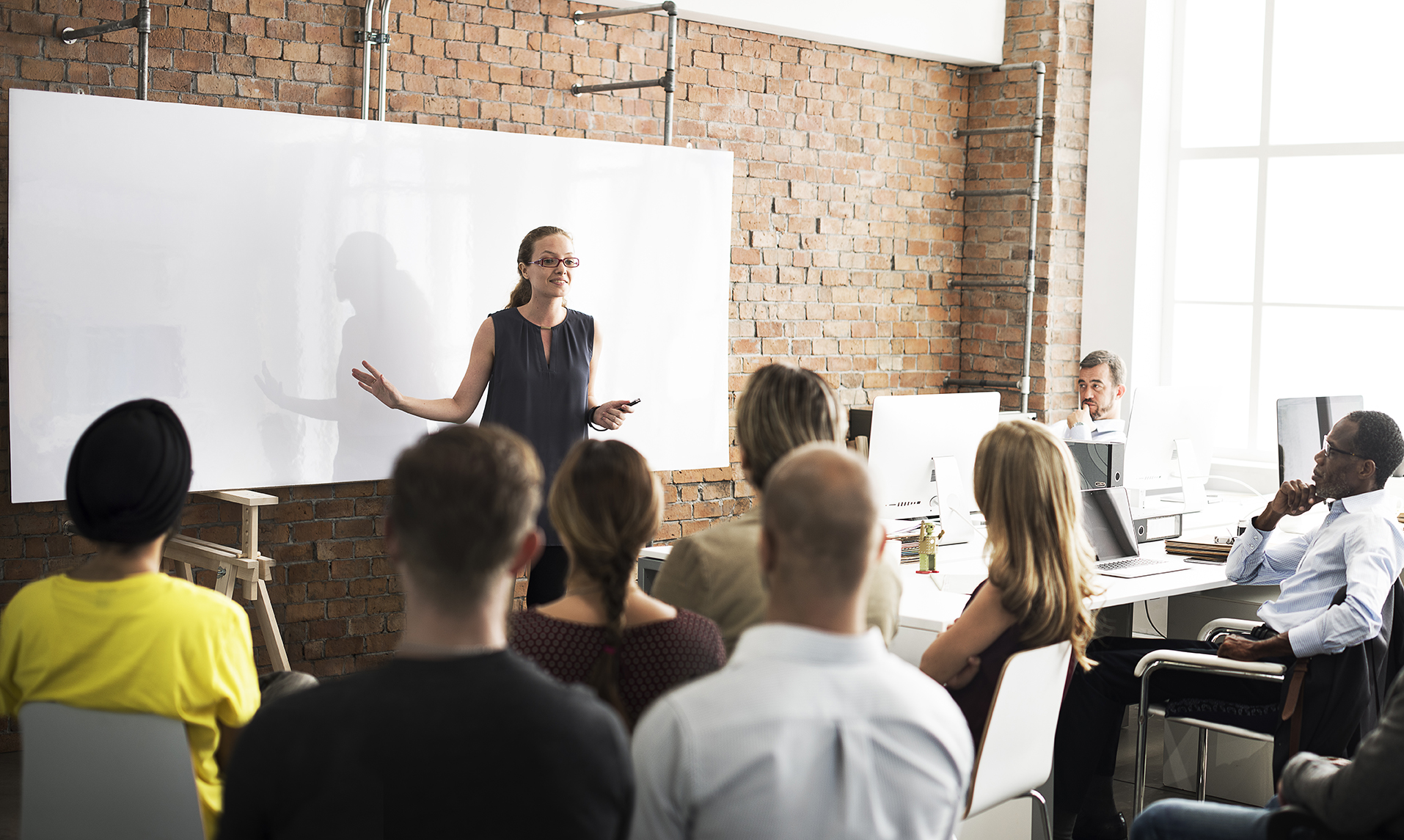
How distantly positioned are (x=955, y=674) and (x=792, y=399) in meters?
0.70

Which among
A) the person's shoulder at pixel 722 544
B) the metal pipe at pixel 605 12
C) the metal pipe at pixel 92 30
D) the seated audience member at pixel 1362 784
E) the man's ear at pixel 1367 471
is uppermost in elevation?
the metal pipe at pixel 605 12

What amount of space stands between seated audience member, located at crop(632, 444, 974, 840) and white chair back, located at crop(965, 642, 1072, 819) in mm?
1078

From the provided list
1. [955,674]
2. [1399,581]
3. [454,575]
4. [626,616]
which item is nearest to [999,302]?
[1399,581]

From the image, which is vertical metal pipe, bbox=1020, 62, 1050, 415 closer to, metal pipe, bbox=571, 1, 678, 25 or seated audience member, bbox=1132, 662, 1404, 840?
metal pipe, bbox=571, 1, 678, 25

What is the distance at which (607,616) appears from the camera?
6.07 feet

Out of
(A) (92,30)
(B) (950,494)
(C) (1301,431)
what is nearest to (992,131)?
(C) (1301,431)

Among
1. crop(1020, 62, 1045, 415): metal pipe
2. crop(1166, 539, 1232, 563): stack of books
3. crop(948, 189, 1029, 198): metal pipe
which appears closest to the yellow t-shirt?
crop(1166, 539, 1232, 563): stack of books

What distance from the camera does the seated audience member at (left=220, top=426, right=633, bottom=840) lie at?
4.00 feet

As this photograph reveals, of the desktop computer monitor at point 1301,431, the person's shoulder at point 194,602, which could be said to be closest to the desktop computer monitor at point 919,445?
the desktop computer monitor at point 1301,431

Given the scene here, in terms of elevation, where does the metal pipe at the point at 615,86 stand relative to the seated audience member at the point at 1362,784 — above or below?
above

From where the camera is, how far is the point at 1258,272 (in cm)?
666

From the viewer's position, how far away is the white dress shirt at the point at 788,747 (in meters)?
1.38

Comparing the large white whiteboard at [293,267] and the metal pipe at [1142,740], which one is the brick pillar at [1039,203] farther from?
the metal pipe at [1142,740]

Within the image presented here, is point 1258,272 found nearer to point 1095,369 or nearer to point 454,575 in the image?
point 1095,369
